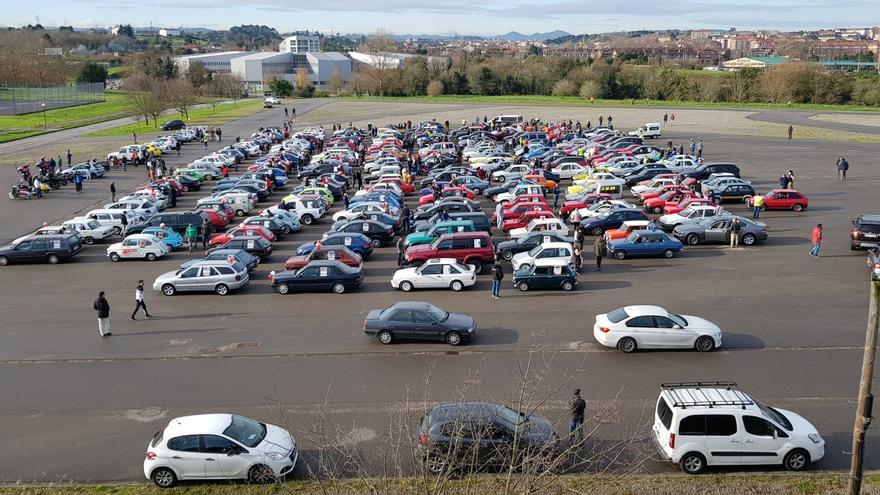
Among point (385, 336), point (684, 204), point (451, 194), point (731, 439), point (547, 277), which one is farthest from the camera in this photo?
point (451, 194)

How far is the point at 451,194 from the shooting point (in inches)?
1442

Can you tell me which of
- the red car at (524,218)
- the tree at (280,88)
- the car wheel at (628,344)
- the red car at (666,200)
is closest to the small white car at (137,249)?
the red car at (524,218)

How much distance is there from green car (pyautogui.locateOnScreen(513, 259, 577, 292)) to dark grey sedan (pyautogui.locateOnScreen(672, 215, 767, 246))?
800cm

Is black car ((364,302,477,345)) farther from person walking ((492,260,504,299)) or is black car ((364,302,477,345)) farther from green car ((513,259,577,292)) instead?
green car ((513,259,577,292))

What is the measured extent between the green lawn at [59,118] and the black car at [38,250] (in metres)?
53.9

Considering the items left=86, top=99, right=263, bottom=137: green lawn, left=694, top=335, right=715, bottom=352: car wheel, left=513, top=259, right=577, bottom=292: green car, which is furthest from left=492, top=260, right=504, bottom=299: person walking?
left=86, top=99, right=263, bottom=137: green lawn

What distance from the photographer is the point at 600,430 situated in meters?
14.1

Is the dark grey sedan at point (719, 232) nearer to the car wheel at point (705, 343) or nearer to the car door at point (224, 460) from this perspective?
the car wheel at point (705, 343)

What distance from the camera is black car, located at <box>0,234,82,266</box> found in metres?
28.9

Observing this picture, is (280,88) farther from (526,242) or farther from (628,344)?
(628,344)

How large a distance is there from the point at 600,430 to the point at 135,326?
14.0m

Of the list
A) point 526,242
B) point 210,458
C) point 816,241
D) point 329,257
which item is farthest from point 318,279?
point 816,241

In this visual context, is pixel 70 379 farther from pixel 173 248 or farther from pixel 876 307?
pixel 876 307

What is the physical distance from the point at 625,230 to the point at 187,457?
801 inches
